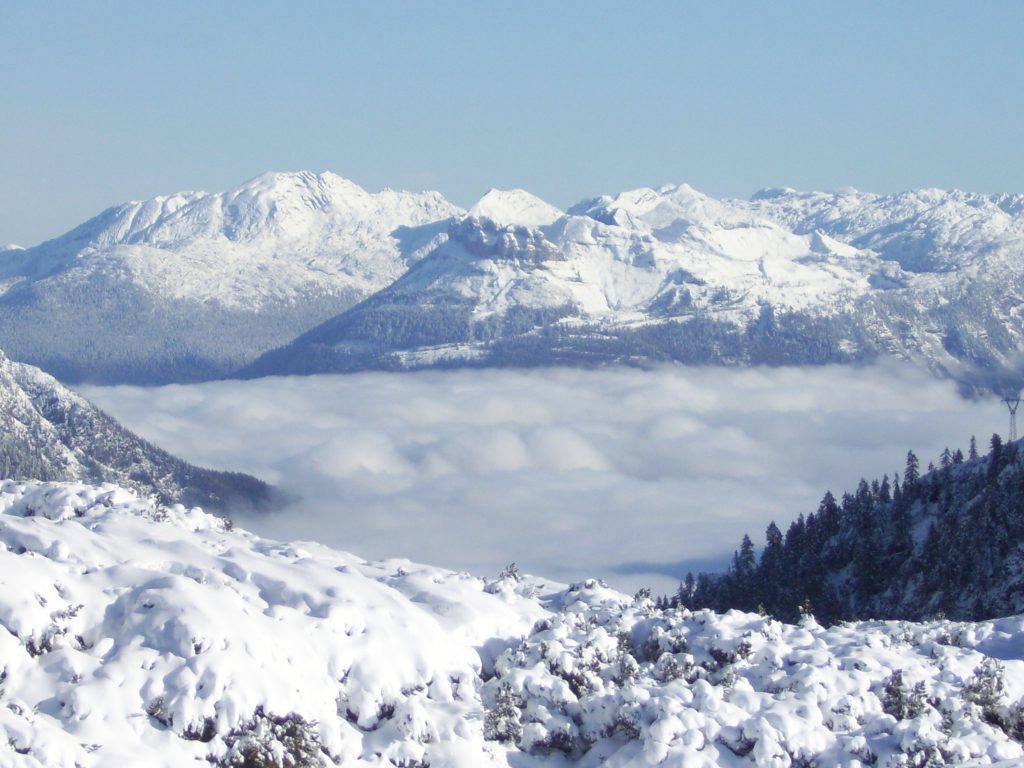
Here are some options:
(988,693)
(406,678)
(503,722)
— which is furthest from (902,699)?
(406,678)

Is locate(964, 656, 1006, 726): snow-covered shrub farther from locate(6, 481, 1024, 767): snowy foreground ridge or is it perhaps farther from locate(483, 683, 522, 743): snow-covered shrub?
locate(483, 683, 522, 743): snow-covered shrub

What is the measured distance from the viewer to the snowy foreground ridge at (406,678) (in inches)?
3049

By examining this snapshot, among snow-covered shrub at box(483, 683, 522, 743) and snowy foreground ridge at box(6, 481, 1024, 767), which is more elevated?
snowy foreground ridge at box(6, 481, 1024, 767)

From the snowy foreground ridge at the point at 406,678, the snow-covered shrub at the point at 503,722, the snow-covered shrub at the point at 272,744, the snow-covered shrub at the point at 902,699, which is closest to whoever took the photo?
the snow-covered shrub at the point at 272,744

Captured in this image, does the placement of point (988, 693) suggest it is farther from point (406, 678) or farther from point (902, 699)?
point (406, 678)

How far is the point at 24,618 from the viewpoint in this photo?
80500mm

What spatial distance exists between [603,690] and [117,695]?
26827 mm

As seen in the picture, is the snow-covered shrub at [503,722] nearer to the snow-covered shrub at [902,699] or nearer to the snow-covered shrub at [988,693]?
the snow-covered shrub at [902,699]

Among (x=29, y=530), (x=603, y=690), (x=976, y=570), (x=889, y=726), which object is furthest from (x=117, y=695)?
(x=976, y=570)

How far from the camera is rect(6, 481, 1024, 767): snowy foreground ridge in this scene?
254ft

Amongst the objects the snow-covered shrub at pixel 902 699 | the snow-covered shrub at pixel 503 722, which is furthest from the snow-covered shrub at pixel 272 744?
the snow-covered shrub at pixel 902 699

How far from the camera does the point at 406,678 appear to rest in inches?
3393

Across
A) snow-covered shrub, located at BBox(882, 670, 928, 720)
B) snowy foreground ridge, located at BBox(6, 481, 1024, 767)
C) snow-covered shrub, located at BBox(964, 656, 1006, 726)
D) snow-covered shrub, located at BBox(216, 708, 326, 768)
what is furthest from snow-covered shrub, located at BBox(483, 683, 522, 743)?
snow-covered shrub, located at BBox(964, 656, 1006, 726)

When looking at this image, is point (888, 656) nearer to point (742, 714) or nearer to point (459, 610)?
point (742, 714)
